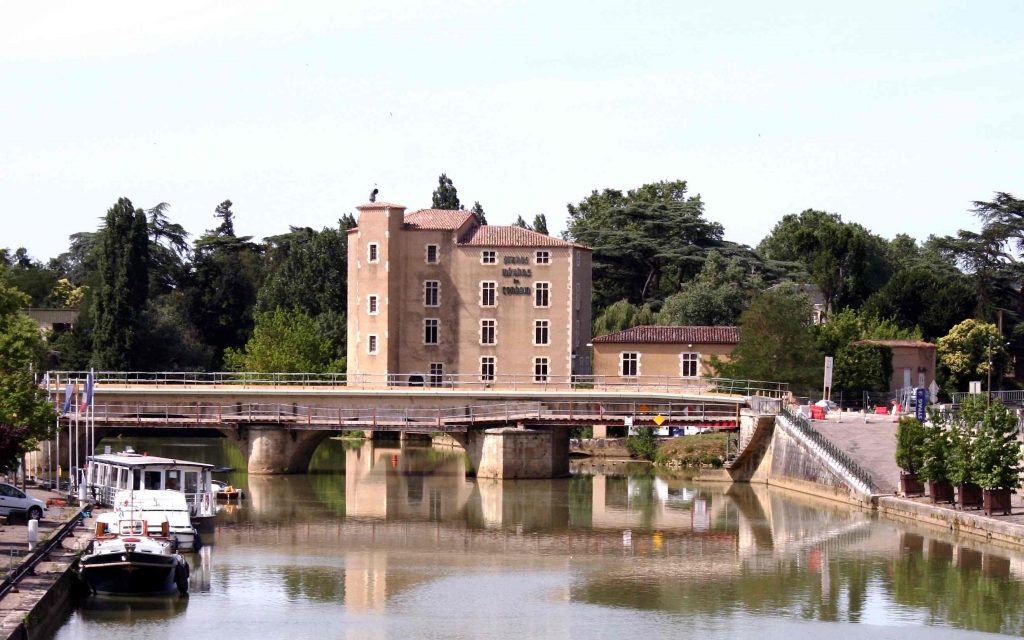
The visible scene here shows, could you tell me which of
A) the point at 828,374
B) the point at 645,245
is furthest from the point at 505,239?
the point at 645,245

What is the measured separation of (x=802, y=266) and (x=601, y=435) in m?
33.3

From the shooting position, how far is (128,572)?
3606 centimetres

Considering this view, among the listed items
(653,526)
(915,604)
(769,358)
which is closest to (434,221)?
(769,358)

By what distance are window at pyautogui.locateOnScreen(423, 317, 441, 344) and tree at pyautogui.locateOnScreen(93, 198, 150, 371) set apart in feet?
75.7

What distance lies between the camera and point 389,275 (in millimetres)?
82875

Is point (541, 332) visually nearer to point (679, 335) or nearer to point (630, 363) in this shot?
point (630, 363)

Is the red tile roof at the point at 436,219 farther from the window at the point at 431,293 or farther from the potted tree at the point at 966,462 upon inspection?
the potted tree at the point at 966,462

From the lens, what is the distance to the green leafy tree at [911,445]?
5047 cm

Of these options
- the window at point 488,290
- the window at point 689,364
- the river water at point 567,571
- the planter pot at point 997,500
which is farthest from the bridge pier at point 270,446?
the planter pot at point 997,500

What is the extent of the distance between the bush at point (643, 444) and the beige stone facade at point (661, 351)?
3.48m

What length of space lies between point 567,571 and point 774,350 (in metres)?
32.5

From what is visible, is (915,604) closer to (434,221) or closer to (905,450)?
(905,450)

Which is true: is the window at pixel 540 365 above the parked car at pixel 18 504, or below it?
above

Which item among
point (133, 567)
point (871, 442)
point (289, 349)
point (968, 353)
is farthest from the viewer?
point (289, 349)
